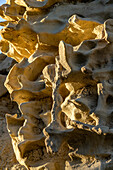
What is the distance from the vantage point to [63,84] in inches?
71.4

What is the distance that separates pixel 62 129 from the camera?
64.2 inches

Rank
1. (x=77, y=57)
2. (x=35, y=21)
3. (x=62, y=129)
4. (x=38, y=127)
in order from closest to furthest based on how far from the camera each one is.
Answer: (x=62, y=129)
(x=77, y=57)
(x=38, y=127)
(x=35, y=21)

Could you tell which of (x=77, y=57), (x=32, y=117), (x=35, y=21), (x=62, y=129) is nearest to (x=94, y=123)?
(x=62, y=129)

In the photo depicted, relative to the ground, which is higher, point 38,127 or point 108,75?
point 108,75

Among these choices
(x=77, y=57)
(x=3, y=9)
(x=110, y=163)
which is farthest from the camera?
(x=3, y=9)

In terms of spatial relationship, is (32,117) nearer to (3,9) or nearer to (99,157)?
(99,157)

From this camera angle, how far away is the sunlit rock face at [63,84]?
1.60 metres

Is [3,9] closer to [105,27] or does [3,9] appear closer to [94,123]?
[105,27]

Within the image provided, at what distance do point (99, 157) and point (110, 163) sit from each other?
0.23 ft

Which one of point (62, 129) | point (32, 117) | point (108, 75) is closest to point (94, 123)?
point (62, 129)

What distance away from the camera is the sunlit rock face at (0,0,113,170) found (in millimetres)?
1603

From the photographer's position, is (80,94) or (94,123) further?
(80,94)

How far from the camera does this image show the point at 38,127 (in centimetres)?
201

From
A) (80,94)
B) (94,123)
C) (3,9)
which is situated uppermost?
(3,9)
